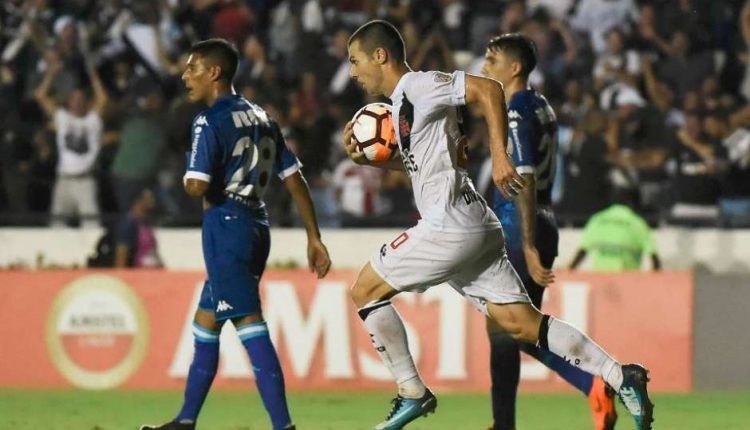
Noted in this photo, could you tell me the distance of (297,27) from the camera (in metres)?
18.3

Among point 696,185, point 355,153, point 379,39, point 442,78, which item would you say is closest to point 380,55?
point 379,39

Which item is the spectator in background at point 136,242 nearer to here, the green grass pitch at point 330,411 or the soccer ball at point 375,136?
the green grass pitch at point 330,411

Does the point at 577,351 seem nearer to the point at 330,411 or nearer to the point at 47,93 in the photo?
the point at 330,411

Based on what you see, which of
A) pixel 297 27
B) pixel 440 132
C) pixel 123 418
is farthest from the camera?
pixel 297 27

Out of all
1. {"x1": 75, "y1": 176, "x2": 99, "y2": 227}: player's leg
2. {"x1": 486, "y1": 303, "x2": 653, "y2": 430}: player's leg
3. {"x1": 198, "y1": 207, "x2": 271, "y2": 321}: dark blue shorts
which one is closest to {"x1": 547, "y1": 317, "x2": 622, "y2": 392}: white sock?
{"x1": 486, "y1": 303, "x2": 653, "y2": 430}: player's leg

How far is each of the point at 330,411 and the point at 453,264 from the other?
4.31 meters

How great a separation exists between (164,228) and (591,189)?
14.1 feet

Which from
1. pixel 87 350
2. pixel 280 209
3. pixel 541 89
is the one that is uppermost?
pixel 541 89

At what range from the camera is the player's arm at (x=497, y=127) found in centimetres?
746

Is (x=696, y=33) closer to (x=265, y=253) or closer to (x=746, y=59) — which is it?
(x=746, y=59)

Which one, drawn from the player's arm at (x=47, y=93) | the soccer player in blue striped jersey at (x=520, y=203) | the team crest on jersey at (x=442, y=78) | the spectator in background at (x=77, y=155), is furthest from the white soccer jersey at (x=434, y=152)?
the player's arm at (x=47, y=93)

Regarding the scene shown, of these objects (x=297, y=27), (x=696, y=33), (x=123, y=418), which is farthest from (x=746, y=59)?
(x=123, y=418)

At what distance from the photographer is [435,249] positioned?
8000 millimetres

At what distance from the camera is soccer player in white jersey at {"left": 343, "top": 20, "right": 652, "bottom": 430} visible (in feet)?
26.1
